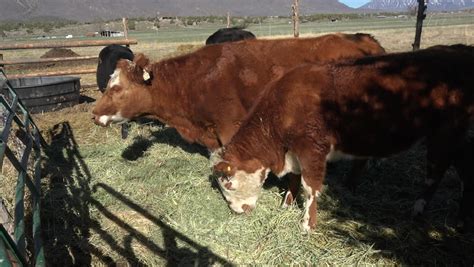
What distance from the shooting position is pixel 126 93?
5.55 meters

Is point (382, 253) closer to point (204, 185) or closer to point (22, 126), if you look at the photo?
point (204, 185)

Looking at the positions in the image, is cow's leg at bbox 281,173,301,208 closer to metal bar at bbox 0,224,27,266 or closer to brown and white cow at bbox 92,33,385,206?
brown and white cow at bbox 92,33,385,206

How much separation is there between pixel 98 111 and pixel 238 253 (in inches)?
112

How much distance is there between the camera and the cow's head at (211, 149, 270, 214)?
452 cm

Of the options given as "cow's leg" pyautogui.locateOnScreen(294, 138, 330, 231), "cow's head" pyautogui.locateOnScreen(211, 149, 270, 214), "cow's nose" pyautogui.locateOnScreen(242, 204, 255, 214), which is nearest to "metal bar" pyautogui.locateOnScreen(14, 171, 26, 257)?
"cow's head" pyautogui.locateOnScreen(211, 149, 270, 214)

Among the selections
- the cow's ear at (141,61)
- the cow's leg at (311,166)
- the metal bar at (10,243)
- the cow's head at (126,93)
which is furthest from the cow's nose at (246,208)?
the metal bar at (10,243)

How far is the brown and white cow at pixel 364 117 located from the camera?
4172 mm

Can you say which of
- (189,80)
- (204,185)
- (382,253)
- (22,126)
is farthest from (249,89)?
(22,126)

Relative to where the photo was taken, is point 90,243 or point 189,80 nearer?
point 90,243

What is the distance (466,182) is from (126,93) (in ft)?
14.0

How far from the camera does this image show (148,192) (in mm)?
5574

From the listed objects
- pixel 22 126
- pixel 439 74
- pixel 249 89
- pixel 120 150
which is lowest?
pixel 120 150

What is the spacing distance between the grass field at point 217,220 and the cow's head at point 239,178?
18 centimetres

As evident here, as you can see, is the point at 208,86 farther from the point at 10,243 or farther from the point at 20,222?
the point at 10,243
